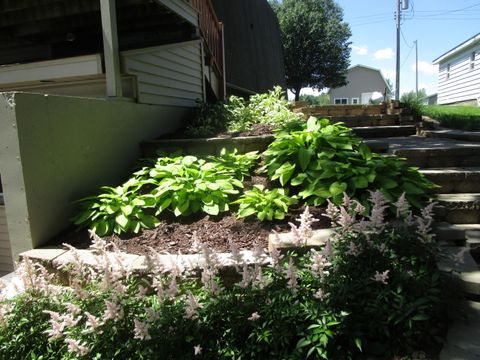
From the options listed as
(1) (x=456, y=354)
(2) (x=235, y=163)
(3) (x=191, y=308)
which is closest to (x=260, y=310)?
(3) (x=191, y=308)

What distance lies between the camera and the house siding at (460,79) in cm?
1434

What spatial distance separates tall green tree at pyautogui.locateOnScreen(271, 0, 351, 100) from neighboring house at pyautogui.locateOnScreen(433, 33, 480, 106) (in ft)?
35.8

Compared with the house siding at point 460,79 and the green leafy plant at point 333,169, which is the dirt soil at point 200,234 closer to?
the green leafy plant at point 333,169

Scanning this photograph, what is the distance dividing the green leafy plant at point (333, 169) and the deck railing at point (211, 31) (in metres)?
3.82

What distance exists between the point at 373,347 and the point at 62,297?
5.68 feet

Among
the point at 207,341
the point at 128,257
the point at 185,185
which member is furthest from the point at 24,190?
the point at 207,341

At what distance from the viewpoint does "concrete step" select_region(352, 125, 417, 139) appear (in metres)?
5.35

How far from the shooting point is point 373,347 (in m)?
1.79

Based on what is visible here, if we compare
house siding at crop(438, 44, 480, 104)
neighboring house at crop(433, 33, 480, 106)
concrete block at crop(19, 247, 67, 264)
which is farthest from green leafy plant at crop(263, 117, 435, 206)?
house siding at crop(438, 44, 480, 104)

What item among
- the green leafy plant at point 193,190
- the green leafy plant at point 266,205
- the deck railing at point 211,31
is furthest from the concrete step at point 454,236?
the deck railing at point 211,31

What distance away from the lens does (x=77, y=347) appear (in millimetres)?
1710

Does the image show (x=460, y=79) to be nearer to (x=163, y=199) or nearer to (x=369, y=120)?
(x=369, y=120)

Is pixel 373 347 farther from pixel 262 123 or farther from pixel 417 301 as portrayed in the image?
pixel 262 123

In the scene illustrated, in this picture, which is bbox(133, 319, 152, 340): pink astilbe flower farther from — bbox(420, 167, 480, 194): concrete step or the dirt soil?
bbox(420, 167, 480, 194): concrete step
